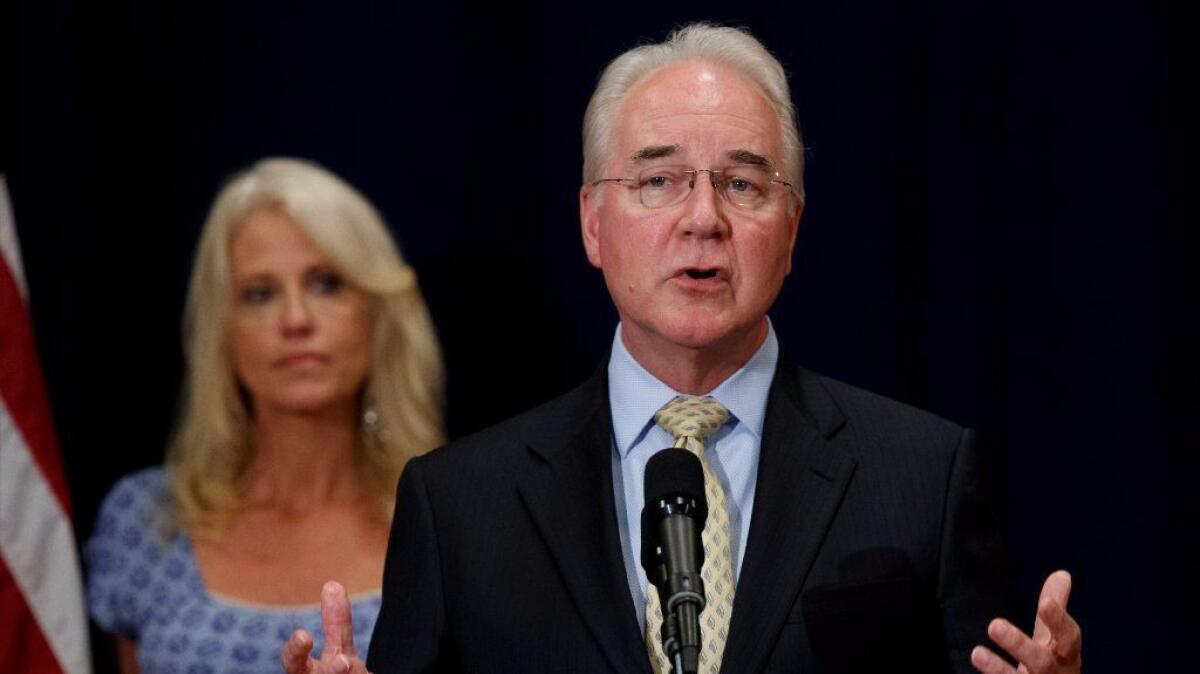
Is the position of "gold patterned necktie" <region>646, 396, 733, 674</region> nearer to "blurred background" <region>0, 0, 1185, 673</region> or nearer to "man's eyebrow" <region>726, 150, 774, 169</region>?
"man's eyebrow" <region>726, 150, 774, 169</region>

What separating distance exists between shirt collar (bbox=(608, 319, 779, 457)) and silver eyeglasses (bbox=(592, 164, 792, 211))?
0.19 m

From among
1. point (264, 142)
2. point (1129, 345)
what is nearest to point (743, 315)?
point (1129, 345)

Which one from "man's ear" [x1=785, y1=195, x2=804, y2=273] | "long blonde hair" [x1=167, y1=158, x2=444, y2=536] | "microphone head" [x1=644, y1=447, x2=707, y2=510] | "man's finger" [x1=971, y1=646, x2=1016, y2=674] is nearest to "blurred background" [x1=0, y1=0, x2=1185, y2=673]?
"long blonde hair" [x1=167, y1=158, x2=444, y2=536]

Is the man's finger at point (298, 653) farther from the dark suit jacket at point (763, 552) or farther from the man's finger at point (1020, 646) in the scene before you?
the man's finger at point (1020, 646)

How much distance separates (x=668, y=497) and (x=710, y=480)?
0.42m

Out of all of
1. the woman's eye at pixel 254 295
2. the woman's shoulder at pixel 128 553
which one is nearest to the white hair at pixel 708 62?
the woman's eye at pixel 254 295

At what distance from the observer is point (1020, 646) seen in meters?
1.51

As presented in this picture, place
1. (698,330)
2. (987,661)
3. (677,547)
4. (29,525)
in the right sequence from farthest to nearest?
(29,525), (698,330), (987,661), (677,547)

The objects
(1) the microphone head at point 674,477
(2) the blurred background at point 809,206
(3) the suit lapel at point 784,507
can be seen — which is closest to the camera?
(1) the microphone head at point 674,477

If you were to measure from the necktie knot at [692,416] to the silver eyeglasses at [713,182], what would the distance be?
0.80 ft

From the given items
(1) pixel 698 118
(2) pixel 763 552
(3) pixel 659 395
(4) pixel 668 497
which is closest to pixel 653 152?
(1) pixel 698 118

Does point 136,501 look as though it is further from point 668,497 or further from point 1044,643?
point 1044,643

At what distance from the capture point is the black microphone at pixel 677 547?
1294 mm

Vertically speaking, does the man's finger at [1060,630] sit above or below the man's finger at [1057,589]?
below
